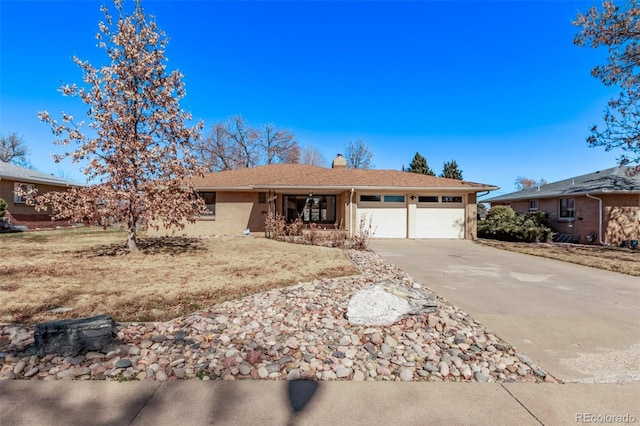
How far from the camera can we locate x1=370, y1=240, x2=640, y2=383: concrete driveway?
2896 mm

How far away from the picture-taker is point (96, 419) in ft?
6.68

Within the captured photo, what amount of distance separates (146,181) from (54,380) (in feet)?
23.0

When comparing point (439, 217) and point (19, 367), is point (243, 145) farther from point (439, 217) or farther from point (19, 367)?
point (19, 367)

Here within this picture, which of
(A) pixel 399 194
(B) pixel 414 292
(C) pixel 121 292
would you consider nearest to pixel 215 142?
(A) pixel 399 194

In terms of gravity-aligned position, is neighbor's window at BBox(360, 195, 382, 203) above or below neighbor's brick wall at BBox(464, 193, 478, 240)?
above

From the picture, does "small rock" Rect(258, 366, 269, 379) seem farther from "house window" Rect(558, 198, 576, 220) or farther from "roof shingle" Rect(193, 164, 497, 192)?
"house window" Rect(558, 198, 576, 220)

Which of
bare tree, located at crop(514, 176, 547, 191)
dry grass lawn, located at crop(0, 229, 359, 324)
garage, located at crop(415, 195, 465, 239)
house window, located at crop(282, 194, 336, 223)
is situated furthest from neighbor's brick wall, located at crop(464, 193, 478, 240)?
bare tree, located at crop(514, 176, 547, 191)

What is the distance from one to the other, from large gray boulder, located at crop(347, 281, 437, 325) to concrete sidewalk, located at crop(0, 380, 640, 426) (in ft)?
3.88

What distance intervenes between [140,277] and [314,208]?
11.5 metres

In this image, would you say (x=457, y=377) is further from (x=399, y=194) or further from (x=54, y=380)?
(x=399, y=194)

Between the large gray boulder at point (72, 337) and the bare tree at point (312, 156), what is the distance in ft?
124

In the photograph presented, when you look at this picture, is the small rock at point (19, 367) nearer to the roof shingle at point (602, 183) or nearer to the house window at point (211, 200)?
the house window at point (211, 200)
